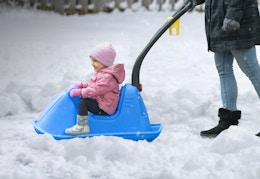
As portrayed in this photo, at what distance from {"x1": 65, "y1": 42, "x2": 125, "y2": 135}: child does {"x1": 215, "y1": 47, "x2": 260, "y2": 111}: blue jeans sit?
81 cm

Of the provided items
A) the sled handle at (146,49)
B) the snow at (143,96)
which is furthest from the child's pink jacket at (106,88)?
the snow at (143,96)

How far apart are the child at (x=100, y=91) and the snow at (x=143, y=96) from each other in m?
0.25

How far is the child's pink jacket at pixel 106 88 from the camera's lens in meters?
4.12

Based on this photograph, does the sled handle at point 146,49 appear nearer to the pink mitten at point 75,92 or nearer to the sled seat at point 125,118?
the sled seat at point 125,118

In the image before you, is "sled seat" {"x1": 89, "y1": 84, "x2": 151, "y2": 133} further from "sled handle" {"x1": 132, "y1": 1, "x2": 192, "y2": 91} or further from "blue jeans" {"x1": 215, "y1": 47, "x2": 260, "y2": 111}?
"blue jeans" {"x1": 215, "y1": 47, "x2": 260, "y2": 111}

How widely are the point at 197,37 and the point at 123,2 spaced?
229cm

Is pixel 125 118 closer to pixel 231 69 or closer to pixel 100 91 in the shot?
pixel 100 91

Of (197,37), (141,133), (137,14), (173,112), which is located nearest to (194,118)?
(173,112)

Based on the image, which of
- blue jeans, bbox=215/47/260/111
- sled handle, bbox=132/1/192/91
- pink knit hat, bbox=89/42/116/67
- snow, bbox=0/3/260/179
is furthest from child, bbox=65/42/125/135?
blue jeans, bbox=215/47/260/111

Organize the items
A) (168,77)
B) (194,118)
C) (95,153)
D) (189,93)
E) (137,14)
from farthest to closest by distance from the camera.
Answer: (137,14)
(168,77)
(189,93)
(194,118)
(95,153)

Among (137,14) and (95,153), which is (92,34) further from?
(95,153)

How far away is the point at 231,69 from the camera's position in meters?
4.42

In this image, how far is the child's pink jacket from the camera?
4.12 meters

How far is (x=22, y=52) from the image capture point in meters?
→ 7.19
